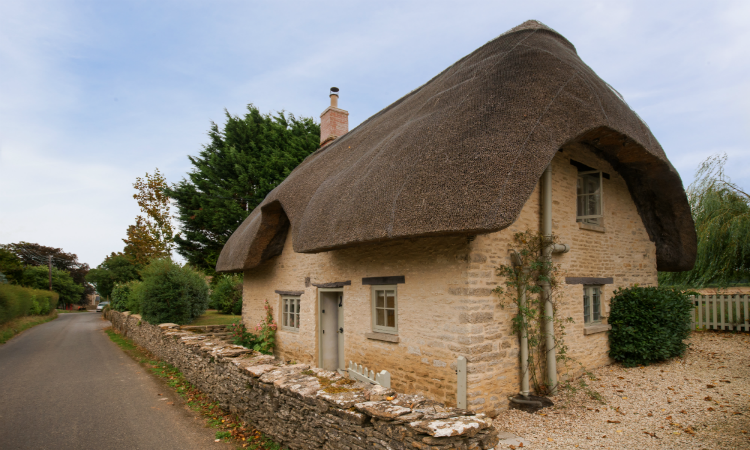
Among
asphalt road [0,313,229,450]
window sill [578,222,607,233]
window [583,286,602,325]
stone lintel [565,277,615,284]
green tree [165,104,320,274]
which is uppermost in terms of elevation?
green tree [165,104,320,274]

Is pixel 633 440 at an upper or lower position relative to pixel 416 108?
lower

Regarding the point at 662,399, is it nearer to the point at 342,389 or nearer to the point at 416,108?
the point at 342,389

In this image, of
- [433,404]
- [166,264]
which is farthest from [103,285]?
[433,404]

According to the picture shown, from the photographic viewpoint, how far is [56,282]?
144ft

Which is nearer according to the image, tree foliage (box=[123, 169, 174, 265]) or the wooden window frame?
the wooden window frame

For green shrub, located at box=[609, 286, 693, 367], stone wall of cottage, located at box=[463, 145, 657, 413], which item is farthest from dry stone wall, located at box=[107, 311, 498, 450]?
green shrub, located at box=[609, 286, 693, 367]

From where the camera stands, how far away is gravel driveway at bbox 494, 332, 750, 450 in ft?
15.3

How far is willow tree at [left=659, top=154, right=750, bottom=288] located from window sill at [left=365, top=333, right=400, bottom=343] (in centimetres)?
1033

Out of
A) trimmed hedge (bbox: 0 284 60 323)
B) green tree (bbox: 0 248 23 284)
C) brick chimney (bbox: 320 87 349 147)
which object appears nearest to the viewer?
brick chimney (bbox: 320 87 349 147)

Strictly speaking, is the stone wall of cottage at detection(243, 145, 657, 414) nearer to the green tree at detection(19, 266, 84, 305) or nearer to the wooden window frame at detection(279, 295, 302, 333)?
the wooden window frame at detection(279, 295, 302, 333)

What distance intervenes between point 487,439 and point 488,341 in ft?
7.76

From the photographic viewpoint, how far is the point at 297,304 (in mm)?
9594

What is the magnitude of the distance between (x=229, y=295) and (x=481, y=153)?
57.8 ft

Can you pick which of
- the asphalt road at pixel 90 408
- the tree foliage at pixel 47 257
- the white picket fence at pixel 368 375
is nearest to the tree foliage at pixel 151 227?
the asphalt road at pixel 90 408
